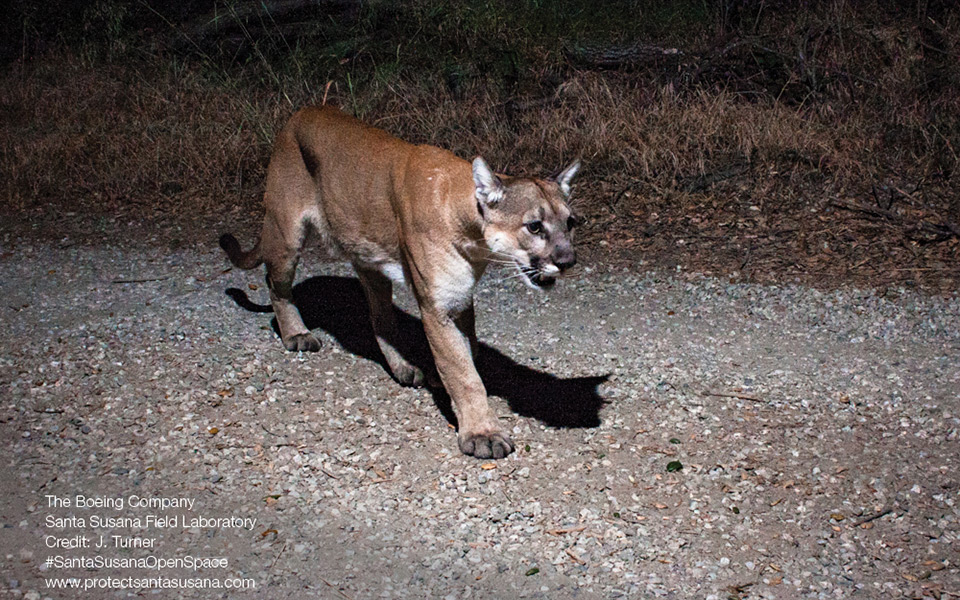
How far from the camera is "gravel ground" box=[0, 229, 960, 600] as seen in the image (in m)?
3.32

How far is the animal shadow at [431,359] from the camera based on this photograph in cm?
439

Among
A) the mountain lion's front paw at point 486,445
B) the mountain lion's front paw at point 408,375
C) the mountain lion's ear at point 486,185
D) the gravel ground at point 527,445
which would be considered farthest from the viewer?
the mountain lion's front paw at point 408,375

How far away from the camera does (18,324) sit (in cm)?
533

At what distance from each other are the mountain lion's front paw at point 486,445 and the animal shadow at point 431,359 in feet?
1.11

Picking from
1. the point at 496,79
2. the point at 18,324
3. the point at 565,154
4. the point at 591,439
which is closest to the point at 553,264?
the point at 591,439

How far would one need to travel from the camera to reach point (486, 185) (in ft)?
12.2

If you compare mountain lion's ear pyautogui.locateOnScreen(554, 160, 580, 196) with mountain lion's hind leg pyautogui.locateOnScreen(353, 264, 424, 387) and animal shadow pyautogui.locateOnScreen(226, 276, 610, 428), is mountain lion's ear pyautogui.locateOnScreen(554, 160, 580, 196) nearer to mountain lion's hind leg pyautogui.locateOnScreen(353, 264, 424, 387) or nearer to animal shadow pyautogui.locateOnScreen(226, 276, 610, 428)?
animal shadow pyautogui.locateOnScreen(226, 276, 610, 428)

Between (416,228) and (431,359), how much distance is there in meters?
1.15

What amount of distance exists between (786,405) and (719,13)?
6.07 m

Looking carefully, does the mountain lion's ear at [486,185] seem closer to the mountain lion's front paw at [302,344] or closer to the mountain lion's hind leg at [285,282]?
the mountain lion's hind leg at [285,282]

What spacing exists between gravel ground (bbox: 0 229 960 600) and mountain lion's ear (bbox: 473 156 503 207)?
1.13 metres

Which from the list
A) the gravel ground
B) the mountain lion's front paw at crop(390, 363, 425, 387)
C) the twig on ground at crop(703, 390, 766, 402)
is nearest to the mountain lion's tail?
the gravel ground

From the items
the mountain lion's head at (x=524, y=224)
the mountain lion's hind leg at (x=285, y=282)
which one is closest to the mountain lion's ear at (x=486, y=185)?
the mountain lion's head at (x=524, y=224)

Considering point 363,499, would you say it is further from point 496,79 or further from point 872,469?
point 496,79
